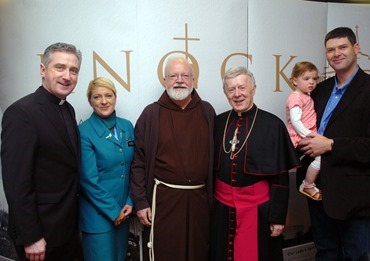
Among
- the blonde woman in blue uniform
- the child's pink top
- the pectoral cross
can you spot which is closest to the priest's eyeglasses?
the blonde woman in blue uniform

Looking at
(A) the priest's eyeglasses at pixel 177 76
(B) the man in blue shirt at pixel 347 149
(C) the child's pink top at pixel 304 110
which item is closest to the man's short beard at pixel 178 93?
(A) the priest's eyeglasses at pixel 177 76

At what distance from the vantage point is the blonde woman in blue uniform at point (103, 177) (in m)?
1.96

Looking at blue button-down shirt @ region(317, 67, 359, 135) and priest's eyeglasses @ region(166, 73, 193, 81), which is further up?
priest's eyeglasses @ region(166, 73, 193, 81)

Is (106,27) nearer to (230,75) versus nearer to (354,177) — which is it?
(230,75)

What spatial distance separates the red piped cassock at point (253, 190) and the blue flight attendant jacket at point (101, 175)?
0.67 meters

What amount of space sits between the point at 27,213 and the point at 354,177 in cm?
185

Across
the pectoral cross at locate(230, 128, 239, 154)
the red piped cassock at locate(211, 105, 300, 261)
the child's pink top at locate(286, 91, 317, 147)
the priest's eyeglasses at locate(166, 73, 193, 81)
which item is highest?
the priest's eyeglasses at locate(166, 73, 193, 81)

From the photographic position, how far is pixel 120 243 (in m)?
2.17

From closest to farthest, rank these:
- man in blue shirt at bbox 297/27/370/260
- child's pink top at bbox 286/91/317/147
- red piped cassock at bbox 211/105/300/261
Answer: man in blue shirt at bbox 297/27/370/260 → red piped cassock at bbox 211/105/300/261 → child's pink top at bbox 286/91/317/147

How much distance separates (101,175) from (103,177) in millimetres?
19

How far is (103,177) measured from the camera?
202 cm

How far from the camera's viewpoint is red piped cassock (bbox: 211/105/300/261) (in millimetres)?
1956

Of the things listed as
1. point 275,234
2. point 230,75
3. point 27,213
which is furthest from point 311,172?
point 27,213

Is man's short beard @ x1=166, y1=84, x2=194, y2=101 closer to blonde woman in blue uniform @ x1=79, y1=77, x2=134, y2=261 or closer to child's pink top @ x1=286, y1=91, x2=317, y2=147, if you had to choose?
blonde woman in blue uniform @ x1=79, y1=77, x2=134, y2=261
